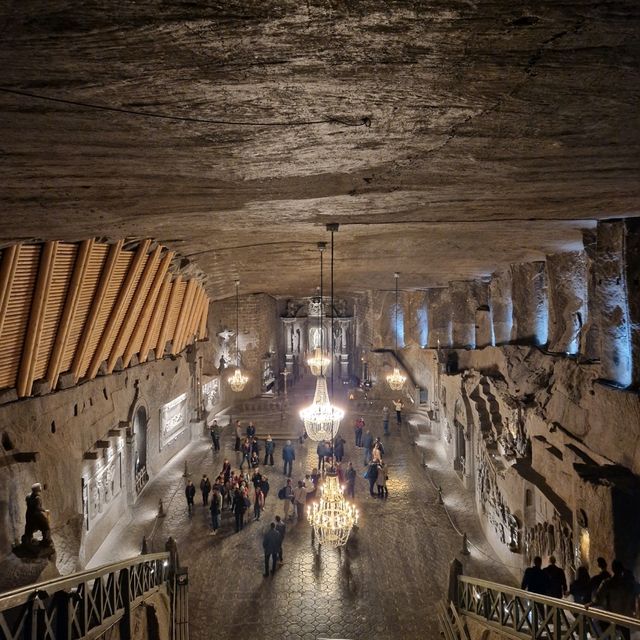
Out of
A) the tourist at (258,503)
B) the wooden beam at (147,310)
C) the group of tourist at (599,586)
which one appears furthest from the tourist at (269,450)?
the group of tourist at (599,586)

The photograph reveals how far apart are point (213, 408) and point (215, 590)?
40.7 ft

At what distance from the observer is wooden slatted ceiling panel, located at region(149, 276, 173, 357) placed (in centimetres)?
1115

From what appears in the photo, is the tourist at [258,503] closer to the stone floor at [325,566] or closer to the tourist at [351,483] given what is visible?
the stone floor at [325,566]

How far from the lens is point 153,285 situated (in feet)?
33.0

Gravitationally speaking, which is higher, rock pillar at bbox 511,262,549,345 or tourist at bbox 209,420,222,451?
rock pillar at bbox 511,262,549,345

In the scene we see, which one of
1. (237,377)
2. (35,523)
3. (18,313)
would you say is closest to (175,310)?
(237,377)

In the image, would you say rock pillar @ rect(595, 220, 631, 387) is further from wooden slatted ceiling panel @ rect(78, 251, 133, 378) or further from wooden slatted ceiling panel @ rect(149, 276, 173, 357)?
wooden slatted ceiling panel @ rect(149, 276, 173, 357)

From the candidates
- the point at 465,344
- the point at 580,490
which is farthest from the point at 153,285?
the point at 465,344

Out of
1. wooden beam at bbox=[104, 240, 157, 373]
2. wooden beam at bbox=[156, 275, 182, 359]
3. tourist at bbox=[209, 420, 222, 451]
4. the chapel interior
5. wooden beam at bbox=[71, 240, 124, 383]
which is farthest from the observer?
tourist at bbox=[209, 420, 222, 451]

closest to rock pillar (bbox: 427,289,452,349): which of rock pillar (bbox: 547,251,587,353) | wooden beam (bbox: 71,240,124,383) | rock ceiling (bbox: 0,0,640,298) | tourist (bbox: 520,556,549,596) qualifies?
rock pillar (bbox: 547,251,587,353)

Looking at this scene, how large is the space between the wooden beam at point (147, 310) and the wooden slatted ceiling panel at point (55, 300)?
8.62ft

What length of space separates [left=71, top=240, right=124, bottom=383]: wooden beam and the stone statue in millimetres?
2655

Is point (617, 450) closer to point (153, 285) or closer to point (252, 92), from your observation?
point (252, 92)

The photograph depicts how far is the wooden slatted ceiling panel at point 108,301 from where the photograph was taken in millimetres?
8148
